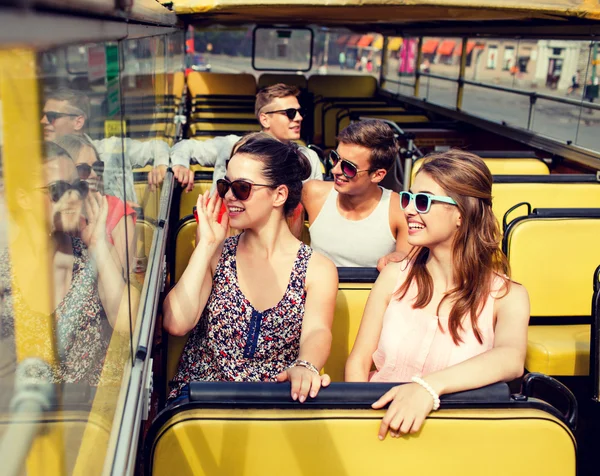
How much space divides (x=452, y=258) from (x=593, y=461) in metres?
1.27

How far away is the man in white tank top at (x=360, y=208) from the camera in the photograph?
9.95 feet

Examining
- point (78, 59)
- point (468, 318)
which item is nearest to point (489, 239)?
point (468, 318)

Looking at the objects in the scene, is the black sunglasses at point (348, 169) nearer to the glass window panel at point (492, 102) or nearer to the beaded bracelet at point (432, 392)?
the beaded bracelet at point (432, 392)

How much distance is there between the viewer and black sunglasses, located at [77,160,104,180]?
0.83 metres

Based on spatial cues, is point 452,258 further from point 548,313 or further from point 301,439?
point 548,313

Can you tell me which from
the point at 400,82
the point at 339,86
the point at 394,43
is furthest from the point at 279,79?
the point at 394,43

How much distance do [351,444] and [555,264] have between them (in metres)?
1.98

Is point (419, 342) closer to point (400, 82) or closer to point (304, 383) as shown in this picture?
point (304, 383)

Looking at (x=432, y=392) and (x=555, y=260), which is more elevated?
(x=432, y=392)

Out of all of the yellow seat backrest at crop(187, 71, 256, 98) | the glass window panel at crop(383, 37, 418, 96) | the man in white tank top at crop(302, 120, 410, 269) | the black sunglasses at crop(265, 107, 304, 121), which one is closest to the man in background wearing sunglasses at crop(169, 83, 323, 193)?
the black sunglasses at crop(265, 107, 304, 121)

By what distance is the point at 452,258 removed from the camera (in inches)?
83.7

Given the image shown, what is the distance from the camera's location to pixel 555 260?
317 cm

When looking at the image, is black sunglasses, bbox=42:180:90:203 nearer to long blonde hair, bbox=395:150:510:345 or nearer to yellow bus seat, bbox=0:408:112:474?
yellow bus seat, bbox=0:408:112:474

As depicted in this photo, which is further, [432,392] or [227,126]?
[227,126]
